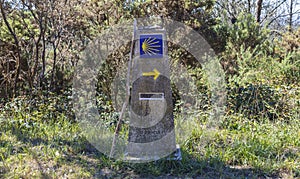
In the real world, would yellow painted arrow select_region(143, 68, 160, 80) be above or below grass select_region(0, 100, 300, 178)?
above

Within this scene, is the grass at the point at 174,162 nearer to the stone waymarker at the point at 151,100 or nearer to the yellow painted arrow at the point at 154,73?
the stone waymarker at the point at 151,100

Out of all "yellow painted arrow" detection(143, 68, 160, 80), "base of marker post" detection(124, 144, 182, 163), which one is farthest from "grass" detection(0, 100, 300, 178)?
"yellow painted arrow" detection(143, 68, 160, 80)

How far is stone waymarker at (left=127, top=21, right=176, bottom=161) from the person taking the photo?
310 cm

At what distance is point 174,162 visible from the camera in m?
3.16

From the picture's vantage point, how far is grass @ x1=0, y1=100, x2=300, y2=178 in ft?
10.1

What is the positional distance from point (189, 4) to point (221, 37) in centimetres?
121

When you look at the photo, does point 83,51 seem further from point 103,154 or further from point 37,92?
point 103,154

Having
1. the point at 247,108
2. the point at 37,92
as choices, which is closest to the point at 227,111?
the point at 247,108

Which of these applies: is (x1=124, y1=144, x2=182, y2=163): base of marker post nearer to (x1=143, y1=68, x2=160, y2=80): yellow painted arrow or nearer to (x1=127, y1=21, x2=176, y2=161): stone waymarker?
(x1=127, y1=21, x2=176, y2=161): stone waymarker

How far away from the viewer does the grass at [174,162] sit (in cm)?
307

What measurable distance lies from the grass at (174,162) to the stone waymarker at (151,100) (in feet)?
0.56

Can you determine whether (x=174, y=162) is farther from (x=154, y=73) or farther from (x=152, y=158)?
(x=154, y=73)

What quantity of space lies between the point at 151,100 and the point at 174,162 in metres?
0.65

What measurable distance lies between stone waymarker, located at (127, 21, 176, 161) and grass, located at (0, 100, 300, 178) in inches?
6.7
